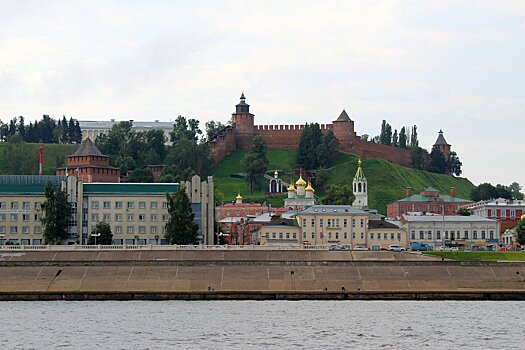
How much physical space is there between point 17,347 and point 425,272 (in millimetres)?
55307

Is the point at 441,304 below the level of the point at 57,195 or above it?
below

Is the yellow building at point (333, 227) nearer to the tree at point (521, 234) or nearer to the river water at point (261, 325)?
the tree at point (521, 234)

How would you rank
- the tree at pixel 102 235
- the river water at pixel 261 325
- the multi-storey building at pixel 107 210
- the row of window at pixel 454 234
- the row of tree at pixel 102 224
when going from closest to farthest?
the river water at pixel 261 325 → the row of tree at pixel 102 224 → the tree at pixel 102 235 → the multi-storey building at pixel 107 210 → the row of window at pixel 454 234

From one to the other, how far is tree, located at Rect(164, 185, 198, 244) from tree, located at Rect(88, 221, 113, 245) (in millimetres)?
6824

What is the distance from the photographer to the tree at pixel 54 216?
494 feet

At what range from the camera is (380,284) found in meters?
118

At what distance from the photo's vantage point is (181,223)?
149 metres

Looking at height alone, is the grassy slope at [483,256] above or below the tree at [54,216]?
below

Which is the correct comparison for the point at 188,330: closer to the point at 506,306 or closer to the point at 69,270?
the point at 506,306

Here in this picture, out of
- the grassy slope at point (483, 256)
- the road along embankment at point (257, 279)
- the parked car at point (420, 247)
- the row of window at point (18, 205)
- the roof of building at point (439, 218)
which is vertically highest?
the row of window at point (18, 205)

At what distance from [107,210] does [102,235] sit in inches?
296

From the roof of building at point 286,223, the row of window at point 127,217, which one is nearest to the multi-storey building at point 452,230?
the roof of building at point 286,223

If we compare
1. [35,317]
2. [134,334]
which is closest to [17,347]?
[134,334]

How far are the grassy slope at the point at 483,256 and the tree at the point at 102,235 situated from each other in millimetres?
39343
